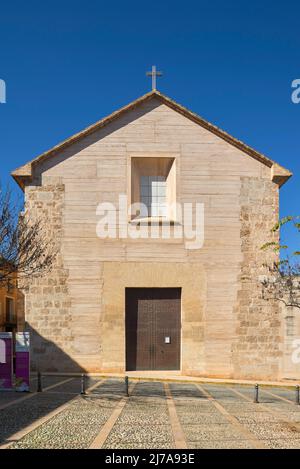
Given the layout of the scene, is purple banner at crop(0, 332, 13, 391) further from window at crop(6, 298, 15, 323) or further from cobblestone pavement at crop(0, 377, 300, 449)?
window at crop(6, 298, 15, 323)

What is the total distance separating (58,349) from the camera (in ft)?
58.0

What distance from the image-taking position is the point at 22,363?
13.3 meters

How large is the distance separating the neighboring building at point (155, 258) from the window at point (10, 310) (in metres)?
23.0

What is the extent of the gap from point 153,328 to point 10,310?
2552 centimetres

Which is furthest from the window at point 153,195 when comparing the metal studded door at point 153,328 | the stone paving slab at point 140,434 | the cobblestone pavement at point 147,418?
the stone paving slab at point 140,434

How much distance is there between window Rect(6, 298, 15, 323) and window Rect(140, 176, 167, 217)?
79.1 ft

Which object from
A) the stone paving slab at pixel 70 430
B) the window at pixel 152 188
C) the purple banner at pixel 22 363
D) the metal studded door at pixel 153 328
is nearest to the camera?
the stone paving slab at pixel 70 430

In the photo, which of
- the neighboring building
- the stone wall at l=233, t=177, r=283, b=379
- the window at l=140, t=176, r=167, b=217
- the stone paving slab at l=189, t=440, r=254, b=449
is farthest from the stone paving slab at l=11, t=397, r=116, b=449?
the window at l=140, t=176, r=167, b=217

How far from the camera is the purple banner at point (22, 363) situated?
1314cm

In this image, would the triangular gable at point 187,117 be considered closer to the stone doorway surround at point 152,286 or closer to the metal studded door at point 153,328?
the stone doorway surround at point 152,286

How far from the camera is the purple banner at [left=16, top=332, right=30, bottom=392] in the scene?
517 inches

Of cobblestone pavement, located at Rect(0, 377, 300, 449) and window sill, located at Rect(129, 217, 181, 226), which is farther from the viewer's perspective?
window sill, located at Rect(129, 217, 181, 226)

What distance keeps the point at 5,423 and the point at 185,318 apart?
9.85 meters
